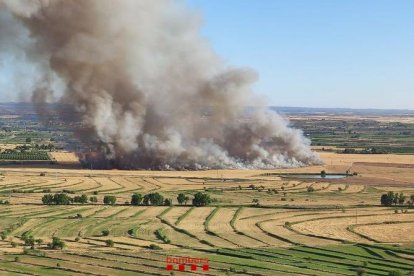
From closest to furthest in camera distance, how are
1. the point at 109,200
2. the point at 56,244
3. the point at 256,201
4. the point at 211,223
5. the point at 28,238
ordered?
the point at 56,244 → the point at 28,238 → the point at 211,223 → the point at 109,200 → the point at 256,201

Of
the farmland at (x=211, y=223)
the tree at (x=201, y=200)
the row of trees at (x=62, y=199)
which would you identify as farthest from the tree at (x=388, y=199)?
the row of trees at (x=62, y=199)

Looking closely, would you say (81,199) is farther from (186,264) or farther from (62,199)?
(186,264)

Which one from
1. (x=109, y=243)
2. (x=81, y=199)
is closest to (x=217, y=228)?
(x=109, y=243)

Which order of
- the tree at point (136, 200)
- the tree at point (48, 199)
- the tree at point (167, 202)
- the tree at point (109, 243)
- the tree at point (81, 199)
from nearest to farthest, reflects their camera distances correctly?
the tree at point (109, 243), the tree at point (48, 199), the tree at point (136, 200), the tree at point (167, 202), the tree at point (81, 199)

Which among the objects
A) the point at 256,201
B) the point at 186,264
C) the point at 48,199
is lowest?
the point at 186,264

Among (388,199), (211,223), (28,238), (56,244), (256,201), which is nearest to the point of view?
(56,244)

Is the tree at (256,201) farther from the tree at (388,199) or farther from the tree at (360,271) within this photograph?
the tree at (360,271)

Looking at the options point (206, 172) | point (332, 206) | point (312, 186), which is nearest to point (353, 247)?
point (332, 206)

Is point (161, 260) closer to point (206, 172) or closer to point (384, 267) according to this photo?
point (384, 267)
